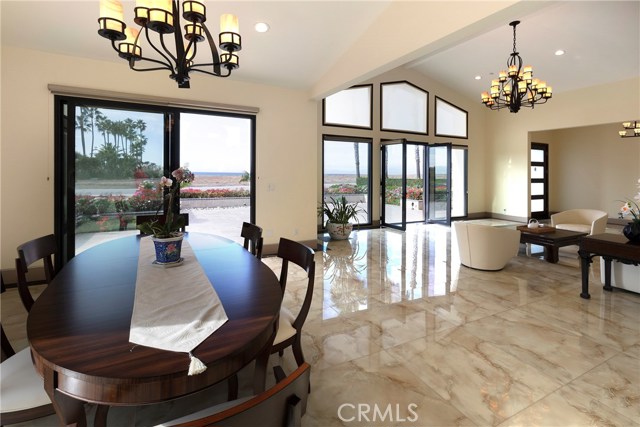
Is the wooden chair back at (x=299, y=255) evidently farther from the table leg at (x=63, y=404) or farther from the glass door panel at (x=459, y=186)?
the glass door panel at (x=459, y=186)

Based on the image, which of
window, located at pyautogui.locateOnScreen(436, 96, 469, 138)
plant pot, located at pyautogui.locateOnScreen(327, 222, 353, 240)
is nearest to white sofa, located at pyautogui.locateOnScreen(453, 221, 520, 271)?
plant pot, located at pyautogui.locateOnScreen(327, 222, 353, 240)

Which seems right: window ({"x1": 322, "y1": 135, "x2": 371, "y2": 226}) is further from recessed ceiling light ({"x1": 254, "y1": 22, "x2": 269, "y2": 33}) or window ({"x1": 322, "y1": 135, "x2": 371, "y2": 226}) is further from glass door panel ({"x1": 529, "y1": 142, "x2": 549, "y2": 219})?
glass door panel ({"x1": 529, "y1": 142, "x2": 549, "y2": 219})

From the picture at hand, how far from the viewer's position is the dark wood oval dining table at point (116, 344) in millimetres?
919

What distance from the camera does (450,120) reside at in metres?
9.27

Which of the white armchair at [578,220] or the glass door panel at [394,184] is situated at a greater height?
the glass door panel at [394,184]

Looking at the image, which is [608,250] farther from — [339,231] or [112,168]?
[112,168]

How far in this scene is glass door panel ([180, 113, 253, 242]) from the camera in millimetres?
4707

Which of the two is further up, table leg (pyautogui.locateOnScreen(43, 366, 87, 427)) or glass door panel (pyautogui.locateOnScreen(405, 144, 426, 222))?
glass door panel (pyautogui.locateOnScreen(405, 144, 426, 222))

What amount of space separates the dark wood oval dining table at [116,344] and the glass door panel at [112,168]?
9.57 feet

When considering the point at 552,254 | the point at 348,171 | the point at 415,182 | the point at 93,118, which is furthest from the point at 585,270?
the point at 93,118

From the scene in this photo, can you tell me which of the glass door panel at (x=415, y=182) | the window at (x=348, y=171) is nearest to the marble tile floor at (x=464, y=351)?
the window at (x=348, y=171)

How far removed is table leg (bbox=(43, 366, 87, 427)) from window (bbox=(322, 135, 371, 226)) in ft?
21.4

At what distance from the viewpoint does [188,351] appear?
1.03 meters

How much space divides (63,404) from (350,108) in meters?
7.45
